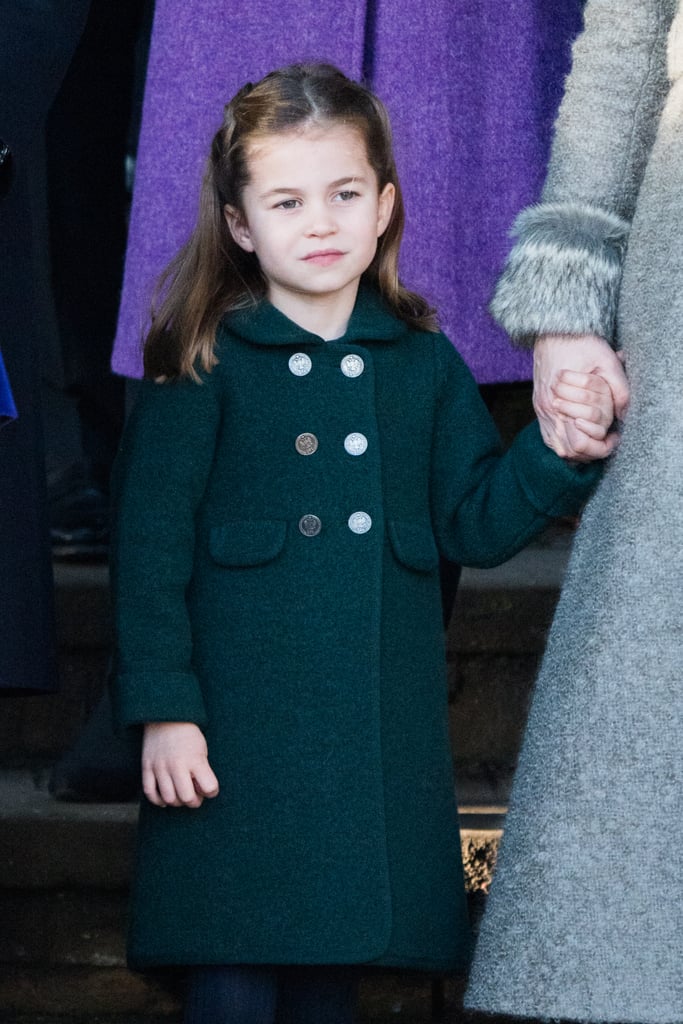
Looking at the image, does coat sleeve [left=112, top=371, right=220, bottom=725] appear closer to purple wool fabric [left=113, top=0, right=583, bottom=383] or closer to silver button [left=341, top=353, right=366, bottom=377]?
silver button [left=341, top=353, right=366, bottom=377]

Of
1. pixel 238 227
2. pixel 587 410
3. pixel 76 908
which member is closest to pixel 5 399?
pixel 238 227

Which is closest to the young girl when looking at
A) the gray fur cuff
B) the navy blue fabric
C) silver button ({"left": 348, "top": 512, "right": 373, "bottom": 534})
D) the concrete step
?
silver button ({"left": 348, "top": 512, "right": 373, "bottom": 534})

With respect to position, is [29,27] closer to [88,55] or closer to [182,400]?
[182,400]

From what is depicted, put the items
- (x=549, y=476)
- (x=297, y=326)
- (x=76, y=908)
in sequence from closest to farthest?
(x=549, y=476) < (x=297, y=326) < (x=76, y=908)

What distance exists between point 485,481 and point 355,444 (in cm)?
15

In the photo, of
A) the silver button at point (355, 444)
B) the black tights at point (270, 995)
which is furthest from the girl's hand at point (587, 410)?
the black tights at point (270, 995)

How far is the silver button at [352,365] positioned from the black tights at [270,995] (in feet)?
2.05

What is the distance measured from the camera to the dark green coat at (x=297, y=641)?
5.40ft

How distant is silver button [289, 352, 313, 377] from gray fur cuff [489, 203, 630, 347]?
0.22 m

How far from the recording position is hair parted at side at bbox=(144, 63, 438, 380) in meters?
1.75

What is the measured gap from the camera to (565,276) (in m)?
1.58

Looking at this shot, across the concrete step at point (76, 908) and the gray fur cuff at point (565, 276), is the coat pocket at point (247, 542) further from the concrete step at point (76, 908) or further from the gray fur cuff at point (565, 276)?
the concrete step at point (76, 908)

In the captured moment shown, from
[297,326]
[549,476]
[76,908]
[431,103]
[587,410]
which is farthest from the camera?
[76,908]

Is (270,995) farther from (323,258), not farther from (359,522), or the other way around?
(323,258)
